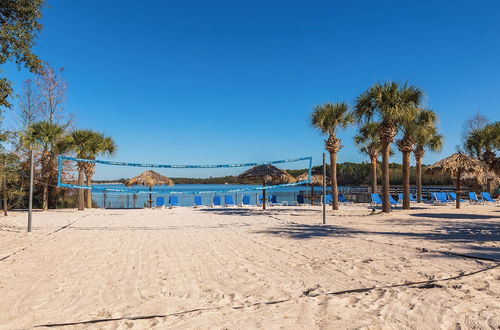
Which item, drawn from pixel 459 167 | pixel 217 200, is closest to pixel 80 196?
pixel 217 200

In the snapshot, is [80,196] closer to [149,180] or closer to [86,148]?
[86,148]

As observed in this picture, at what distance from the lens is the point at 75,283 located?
4.22m

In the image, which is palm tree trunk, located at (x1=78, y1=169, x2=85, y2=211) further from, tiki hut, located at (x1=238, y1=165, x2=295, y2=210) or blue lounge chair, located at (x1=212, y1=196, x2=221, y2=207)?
tiki hut, located at (x1=238, y1=165, x2=295, y2=210)

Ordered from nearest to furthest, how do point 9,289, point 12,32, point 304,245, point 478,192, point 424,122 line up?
point 9,289, point 304,245, point 12,32, point 424,122, point 478,192

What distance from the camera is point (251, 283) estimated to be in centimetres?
410

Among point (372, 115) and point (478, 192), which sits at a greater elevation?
point (372, 115)

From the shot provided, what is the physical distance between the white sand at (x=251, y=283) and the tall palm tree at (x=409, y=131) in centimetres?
770

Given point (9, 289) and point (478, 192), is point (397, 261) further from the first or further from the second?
point (478, 192)

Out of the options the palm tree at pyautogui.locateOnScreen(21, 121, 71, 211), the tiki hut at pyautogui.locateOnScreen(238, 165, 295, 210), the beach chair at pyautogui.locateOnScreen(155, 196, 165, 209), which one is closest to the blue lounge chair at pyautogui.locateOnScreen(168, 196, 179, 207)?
the beach chair at pyautogui.locateOnScreen(155, 196, 165, 209)

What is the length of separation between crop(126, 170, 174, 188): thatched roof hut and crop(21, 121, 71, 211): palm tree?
15.1ft

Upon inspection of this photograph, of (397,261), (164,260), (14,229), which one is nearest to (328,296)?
(397,261)

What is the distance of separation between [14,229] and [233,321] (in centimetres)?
907

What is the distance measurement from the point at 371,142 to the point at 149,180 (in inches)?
614

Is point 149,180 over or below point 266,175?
below
